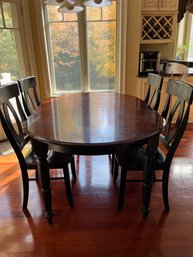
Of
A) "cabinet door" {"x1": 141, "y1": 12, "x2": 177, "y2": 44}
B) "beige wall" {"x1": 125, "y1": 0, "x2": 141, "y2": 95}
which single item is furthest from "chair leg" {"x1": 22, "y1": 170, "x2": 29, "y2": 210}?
"cabinet door" {"x1": 141, "y1": 12, "x2": 177, "y2": 44}

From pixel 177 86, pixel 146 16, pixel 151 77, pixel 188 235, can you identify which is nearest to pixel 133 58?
pixel 146 16

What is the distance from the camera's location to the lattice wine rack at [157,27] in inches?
124

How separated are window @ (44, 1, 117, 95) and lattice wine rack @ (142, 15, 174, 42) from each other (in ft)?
1.62

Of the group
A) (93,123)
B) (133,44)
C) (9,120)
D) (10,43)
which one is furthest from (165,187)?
(10,43)

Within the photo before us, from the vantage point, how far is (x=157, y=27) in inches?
126

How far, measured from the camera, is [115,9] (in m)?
3.23

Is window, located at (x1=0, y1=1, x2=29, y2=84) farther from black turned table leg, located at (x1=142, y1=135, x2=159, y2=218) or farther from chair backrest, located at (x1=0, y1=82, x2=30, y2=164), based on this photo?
black turned table leg, located at (x1=142, y1=135, x2=159, y2=218)

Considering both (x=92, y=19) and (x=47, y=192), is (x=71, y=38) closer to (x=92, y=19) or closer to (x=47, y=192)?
(x=92, y=19)

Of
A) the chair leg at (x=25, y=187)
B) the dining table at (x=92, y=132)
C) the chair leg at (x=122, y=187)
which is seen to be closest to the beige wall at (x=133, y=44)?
the dining table at (x=92, y=132)

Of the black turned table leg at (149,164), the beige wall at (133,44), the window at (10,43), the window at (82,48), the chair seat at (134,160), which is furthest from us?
the window at (82,48)

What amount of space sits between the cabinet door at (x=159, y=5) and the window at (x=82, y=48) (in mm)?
506

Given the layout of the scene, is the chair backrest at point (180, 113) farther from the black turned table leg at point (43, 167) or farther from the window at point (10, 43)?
the window at point (10, 43)

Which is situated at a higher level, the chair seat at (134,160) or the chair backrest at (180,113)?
the chair backrest at (180,113)

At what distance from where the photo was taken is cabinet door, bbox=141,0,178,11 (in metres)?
3.06
